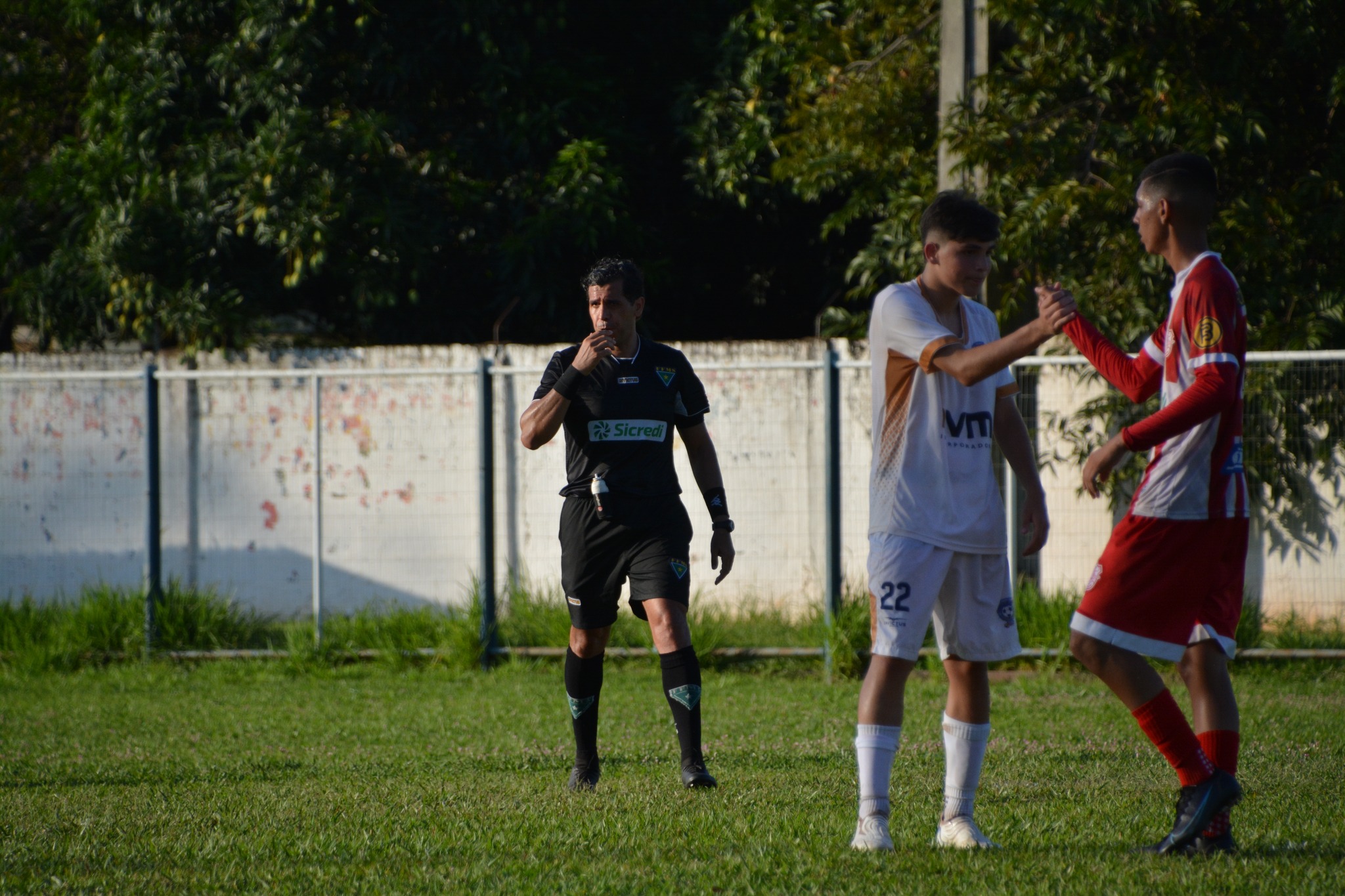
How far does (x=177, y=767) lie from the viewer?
5926 millimetres

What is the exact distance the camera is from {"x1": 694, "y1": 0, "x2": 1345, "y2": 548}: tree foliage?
8797 millimetres

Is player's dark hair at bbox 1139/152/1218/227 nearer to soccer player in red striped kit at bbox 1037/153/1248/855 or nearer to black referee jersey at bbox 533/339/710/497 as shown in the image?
soccer player in red striped kit at bbox 1037/153/1248/855

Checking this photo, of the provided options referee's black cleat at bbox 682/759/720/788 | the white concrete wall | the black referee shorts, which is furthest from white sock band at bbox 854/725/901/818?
the white concrete wall

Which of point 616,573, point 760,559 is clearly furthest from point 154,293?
point 616,573

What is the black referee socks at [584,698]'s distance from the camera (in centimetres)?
523

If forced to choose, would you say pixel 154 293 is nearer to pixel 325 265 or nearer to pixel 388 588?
pixel 325 265

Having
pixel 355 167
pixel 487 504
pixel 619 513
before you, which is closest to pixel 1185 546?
pixel 619 513

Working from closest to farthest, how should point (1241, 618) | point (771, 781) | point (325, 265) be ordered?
point (771, 781)
point (1241, 618)
point (325, 265)

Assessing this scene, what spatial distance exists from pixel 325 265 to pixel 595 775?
762cm

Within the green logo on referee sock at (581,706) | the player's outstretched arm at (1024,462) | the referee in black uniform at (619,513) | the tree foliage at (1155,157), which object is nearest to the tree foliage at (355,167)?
the tree foliage at (1155,157)

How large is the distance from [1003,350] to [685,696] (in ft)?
7.43

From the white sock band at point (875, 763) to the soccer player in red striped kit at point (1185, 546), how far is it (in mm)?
628

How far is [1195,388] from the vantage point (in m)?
3.58

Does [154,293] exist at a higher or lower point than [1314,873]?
higher
